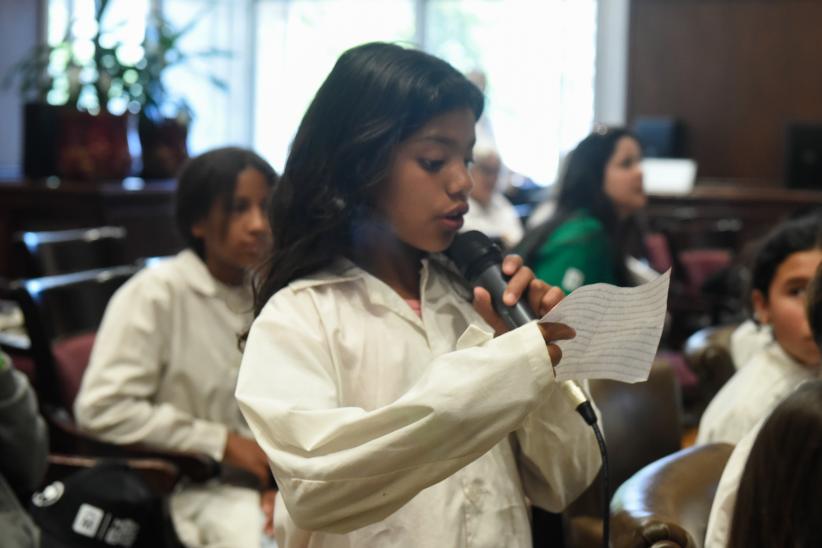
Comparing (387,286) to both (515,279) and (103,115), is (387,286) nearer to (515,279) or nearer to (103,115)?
(515,279)

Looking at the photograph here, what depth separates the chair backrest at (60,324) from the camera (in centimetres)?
216

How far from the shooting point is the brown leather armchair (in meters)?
1.25

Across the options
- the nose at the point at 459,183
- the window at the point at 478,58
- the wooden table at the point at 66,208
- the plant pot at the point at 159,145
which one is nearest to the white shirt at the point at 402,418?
the nose at the point at 459,183

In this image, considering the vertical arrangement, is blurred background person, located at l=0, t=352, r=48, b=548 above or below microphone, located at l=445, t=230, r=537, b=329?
below

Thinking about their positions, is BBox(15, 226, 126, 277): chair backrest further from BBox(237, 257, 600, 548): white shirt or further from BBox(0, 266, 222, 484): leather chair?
BBox(237, 257, 600, 548): white shirt

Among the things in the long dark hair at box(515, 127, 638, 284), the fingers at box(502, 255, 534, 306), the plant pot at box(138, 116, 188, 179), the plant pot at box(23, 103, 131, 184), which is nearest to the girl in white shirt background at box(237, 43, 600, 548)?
the fingers at box(502, 255, 534, 306)

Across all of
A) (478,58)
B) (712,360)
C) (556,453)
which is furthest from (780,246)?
(478,58)

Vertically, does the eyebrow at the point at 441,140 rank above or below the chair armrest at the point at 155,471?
above

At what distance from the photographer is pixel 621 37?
9.16 meters

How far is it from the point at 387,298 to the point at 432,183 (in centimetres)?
14

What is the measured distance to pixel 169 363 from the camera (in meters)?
2.12

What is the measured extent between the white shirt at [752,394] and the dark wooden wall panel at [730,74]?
691cm

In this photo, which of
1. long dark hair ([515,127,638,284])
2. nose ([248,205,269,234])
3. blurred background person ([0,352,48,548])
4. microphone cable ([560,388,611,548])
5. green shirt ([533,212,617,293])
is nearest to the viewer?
microphone cable ([560,388,611,548])

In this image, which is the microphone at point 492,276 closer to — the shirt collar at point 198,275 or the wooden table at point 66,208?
the shirt collar at point 198,275
